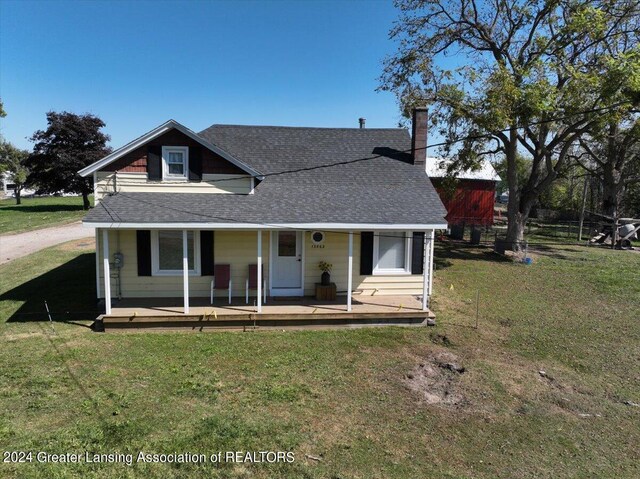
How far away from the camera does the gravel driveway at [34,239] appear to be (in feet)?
69.1

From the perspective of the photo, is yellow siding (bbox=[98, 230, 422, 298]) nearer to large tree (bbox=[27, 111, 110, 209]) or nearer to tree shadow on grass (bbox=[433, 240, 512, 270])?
tree shadow on grass (bbox=[433, 240, 512, 270])

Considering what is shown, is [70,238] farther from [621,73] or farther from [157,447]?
[621,73]

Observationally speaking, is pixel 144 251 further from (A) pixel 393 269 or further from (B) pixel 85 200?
(B) pixel 85 200

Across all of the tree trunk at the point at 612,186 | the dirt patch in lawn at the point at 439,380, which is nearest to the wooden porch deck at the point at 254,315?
the dirt patch in lawn at the point at 439,380

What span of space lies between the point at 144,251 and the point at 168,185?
1887 mm

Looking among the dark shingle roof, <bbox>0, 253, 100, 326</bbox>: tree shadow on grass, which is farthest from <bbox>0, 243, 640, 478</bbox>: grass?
the dark shingle roof

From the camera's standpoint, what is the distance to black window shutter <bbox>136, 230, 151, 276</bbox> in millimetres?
11469

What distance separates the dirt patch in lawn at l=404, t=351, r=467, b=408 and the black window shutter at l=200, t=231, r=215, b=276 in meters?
6.09

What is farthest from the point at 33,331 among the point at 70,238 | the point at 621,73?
the point at 621,73

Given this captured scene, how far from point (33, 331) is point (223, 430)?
6.73 m

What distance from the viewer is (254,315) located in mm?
10719

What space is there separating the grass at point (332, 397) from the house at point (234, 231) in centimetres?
157

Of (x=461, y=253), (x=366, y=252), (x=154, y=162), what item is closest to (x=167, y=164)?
(x=154, y=162)

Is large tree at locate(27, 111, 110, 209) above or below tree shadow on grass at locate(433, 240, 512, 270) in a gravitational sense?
above
